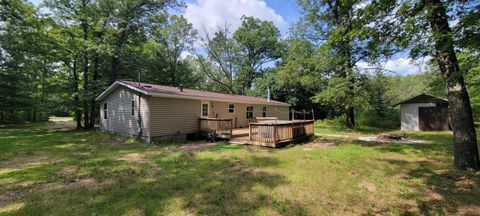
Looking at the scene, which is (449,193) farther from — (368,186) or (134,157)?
(134,157)

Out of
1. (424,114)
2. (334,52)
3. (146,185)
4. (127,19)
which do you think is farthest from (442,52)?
(127,19)

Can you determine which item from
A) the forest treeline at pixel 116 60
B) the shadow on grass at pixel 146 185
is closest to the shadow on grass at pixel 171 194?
the shadow on grass at pixel 146 185

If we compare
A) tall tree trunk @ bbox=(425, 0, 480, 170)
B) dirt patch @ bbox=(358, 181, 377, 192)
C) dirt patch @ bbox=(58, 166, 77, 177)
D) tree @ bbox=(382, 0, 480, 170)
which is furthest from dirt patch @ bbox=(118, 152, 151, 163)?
tall tree trunk @ bbox=(425, 0, 480, 170)

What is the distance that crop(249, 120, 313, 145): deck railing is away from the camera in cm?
929

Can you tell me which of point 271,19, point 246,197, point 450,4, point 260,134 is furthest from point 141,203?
point 271,19

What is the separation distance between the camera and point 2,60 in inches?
743

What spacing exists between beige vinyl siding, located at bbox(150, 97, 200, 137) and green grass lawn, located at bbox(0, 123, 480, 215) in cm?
282

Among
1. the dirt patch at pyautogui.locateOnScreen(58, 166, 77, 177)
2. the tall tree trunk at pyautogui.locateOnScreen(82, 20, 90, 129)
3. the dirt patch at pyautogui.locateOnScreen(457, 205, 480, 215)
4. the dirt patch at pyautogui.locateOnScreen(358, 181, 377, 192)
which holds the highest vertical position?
the tall tree trunk at pyautogui.locateOnScreen(82, 20, 90, 129)

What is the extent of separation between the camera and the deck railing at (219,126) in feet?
36.6

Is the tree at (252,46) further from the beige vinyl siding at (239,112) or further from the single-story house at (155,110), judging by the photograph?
the single-story house at (155,110)

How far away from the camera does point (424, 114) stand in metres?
16.4

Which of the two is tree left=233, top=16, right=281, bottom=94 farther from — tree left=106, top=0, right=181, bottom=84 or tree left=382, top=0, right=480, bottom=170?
tree left=382, top=0, right=480, bottom=170

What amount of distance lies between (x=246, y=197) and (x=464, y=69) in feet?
15.4

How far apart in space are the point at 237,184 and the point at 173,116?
7536 millimetres
